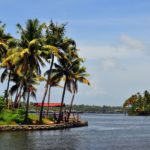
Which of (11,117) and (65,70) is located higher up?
(65,70)

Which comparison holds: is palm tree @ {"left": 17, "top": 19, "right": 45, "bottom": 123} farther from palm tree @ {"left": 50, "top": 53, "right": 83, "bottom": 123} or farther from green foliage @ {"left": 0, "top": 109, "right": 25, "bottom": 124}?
palm tree @ {"left": 50, "top": 53, "right": 83, "bottom": 123}

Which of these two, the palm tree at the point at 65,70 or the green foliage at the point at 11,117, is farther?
the palm tree at the point at 65,70

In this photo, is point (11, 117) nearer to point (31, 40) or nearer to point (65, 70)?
point (31, 40)

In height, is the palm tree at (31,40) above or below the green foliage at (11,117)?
above

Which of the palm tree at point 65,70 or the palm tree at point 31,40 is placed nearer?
the palm tree at point 31,40

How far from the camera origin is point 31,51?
66.0 meters

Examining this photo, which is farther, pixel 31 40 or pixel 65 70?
pixel 65 70

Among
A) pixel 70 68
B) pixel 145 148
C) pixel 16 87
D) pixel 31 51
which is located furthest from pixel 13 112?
pixel 145 148

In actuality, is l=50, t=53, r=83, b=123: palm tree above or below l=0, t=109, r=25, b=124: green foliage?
above

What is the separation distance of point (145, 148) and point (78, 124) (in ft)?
130

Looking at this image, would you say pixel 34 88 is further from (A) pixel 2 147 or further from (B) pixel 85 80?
(A) pixel 2 147

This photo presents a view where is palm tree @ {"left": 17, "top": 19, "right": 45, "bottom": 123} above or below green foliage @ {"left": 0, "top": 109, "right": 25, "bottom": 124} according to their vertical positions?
→ above

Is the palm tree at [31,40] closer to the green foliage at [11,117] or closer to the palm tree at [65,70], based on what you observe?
the green foliage at [11,117]

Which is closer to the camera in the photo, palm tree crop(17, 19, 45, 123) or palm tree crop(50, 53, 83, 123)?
palm tree crop(17, 19, 45, 123)
